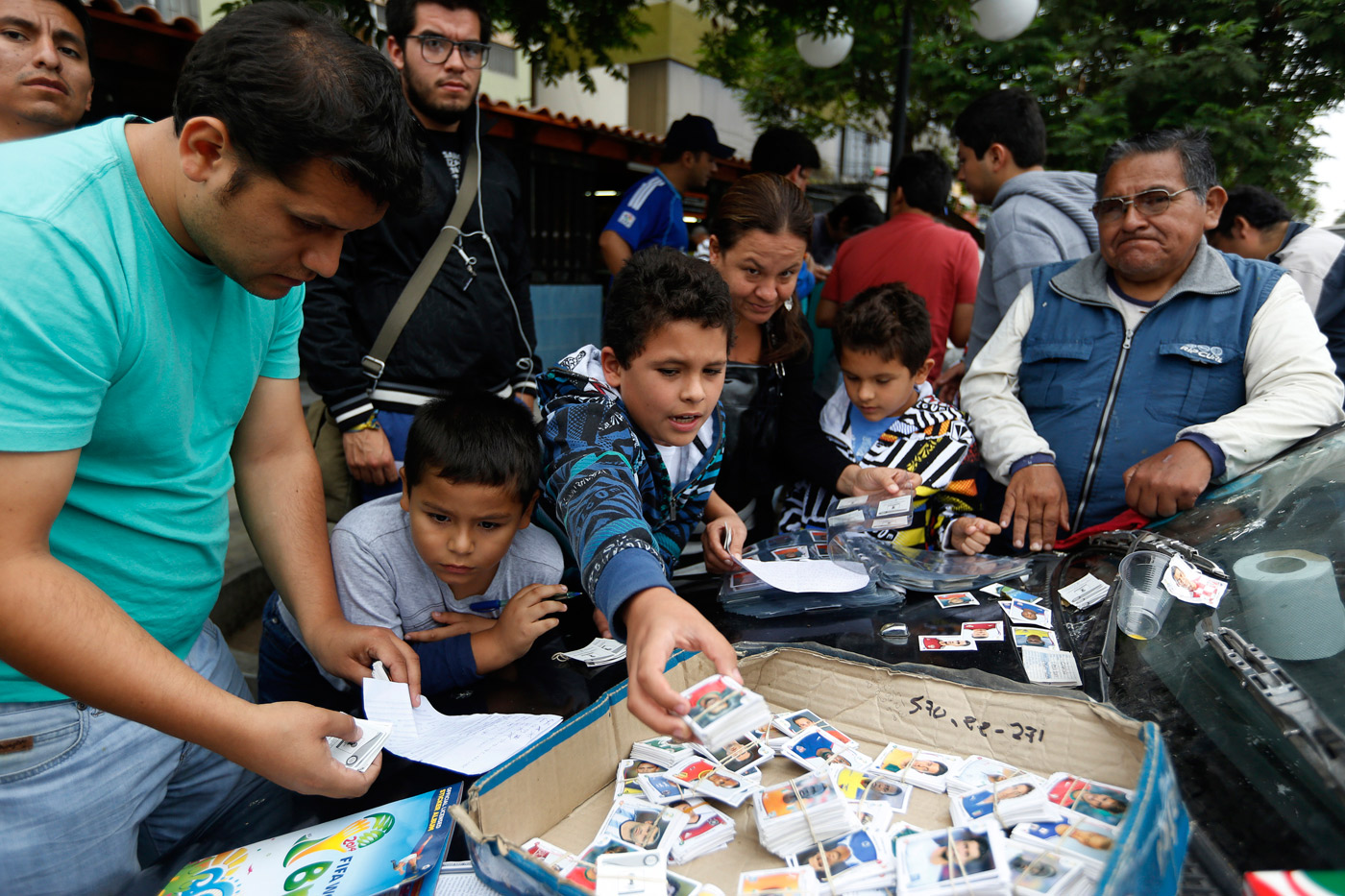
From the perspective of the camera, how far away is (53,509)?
104cm

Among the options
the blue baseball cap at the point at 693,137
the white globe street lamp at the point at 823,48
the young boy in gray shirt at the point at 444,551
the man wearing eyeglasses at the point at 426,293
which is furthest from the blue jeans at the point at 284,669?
the white globe street lamp at the point at 823,48

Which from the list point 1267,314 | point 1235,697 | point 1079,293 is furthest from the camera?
point 1079,293

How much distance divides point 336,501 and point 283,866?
1.83 meters

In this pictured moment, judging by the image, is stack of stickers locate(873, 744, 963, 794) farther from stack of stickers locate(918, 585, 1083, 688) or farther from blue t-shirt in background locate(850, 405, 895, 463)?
blue t-shirt in background locate(850, 405, 895, 463)

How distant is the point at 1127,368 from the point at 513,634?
203 centimetres

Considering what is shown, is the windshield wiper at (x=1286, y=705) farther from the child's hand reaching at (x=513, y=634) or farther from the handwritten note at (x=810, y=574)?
the child's hand reaching at (x=513, y=634)

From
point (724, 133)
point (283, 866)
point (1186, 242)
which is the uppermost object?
point (724, 133)

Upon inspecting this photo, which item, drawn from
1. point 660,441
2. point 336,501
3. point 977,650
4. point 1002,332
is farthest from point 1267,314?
point 336,501

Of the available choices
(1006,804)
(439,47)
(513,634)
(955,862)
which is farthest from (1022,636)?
(439,47)

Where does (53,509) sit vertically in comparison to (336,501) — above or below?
above

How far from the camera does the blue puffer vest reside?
93.3 inches

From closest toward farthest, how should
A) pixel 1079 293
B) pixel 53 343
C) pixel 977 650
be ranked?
pixel 53 343 < pixel 977 650 < pixel 1079 293

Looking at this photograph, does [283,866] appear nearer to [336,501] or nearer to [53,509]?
[53,509]

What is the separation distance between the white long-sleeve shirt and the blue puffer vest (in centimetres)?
4
